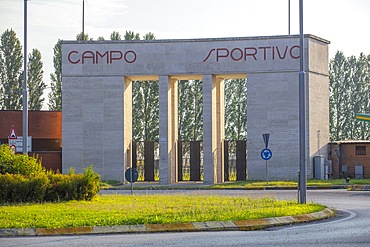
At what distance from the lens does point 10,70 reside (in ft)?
208

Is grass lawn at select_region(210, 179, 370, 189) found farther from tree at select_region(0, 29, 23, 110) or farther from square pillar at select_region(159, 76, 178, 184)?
tree at select_region(0, 29, 23, 110)

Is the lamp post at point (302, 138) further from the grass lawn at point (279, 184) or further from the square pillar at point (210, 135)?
the square pillar at point (210, 135)

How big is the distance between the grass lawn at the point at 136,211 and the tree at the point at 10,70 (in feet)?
131

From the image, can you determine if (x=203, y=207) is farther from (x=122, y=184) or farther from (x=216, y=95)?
(x=216, y=95)

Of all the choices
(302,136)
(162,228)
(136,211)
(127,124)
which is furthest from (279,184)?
(162,228)

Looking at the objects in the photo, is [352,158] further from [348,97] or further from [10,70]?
[10,70]

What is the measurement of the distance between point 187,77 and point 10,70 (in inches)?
907

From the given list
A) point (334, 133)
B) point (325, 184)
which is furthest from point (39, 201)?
point (334, 133)

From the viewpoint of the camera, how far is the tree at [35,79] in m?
64.7

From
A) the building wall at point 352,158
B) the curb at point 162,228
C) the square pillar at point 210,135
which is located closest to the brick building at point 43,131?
the square pillar at point 210,135

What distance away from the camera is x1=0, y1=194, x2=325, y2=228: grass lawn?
1862 centimetres

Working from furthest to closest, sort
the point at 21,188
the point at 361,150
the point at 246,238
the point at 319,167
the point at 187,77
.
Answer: the point at 361,150 < the point at 187,77 < the point at 319,167 < the point at 21,188 < the point at 246,238

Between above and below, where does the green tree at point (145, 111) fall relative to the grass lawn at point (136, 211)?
above

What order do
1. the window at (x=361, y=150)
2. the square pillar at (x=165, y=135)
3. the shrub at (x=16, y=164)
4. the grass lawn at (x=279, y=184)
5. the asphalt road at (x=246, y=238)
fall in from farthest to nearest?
the window at (x=361, y=150)
the square pillar at (x=165, y=135)
the grass lawn at (x=279, y=184)
the shrub at (x=16, y=164)
the asphalt road at (x=246, y=238)
